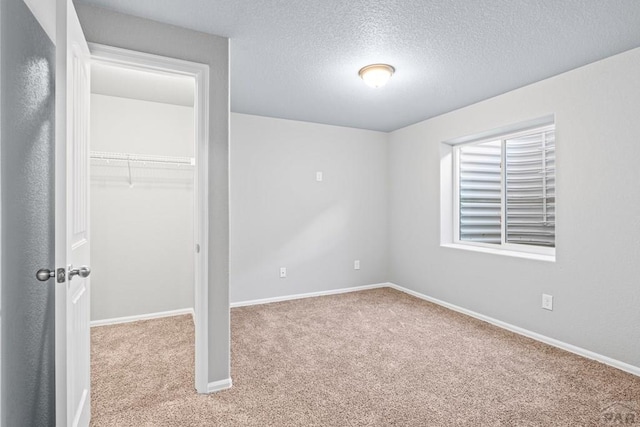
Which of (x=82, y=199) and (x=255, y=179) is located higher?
(x=255, y=179)

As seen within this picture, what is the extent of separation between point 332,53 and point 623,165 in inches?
86.8

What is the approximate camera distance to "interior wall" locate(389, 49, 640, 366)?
234 centimetres

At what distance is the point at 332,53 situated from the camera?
7.96 ft

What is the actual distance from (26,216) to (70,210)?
271 millimetres

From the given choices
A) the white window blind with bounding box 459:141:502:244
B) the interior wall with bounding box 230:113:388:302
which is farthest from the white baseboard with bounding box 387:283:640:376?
the interior wall with bounding box 230:113:388:302

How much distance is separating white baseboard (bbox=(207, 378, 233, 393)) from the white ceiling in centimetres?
224

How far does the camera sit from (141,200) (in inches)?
136

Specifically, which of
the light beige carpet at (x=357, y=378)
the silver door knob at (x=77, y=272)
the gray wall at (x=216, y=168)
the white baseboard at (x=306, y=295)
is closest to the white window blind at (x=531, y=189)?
the light beige carpet at (x=357, y=378)

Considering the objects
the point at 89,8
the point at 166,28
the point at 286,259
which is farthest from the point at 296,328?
the point at 89,8

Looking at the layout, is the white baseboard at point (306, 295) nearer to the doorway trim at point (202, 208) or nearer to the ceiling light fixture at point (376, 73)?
the doorway trim at point (202, 208)

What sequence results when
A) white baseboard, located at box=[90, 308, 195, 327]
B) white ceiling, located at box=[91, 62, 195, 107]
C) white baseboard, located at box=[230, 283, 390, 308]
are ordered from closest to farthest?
white ceiling, located at box=[91, 62, 195, 107] → white baseboard, located at box=[90, 308, 195, 327] → white baseboard, located at box=[230, 283, 390, 308]

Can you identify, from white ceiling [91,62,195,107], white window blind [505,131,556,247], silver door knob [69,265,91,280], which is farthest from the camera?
white window blind [505,131,556,247]

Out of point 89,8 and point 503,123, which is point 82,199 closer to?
point 89,8

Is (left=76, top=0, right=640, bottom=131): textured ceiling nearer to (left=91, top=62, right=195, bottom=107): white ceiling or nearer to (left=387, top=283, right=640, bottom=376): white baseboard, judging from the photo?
(left=91, top=62, right=195, bottom=107): white ceiling
